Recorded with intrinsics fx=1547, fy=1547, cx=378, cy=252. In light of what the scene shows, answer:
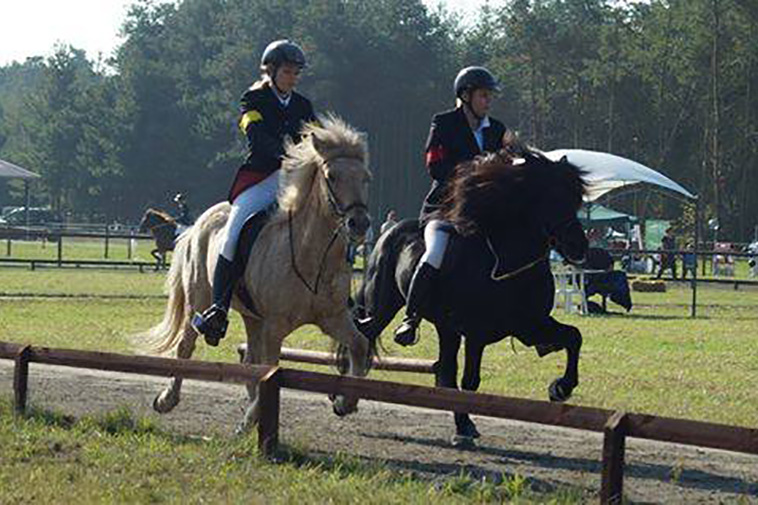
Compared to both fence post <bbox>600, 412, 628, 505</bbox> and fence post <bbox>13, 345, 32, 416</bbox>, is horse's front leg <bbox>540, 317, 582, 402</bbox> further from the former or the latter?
fence post <bbox>13, 345, 32, 416</bbox>

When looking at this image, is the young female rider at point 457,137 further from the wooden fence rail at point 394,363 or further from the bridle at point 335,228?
the wooden fence rail at point 394,363

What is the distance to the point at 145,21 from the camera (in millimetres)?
127062

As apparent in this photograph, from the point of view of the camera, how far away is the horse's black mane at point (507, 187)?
1128 cm

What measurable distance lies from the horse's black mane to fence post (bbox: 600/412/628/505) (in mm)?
2745

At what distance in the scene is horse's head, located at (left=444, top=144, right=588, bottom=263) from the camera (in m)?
11.2

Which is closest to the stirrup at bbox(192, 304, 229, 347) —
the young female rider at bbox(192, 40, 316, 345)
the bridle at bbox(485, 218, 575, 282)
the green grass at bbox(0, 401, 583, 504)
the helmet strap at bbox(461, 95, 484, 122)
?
the young female rider at bbox(192, 40, 316, 345)

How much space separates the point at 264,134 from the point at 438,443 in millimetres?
2804

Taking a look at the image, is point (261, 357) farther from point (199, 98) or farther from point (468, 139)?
point (199, 98)

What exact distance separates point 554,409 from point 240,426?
10.1 ft

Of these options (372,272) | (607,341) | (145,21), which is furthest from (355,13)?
(372,272)

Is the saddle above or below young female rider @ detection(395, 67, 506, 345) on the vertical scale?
below

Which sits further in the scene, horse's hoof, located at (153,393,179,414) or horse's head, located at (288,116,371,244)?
horse's hoof, located at (153,393,179,414)

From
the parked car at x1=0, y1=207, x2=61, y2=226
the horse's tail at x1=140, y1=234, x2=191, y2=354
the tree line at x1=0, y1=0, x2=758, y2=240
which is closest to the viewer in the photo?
the horse's tail at x1=140, y1=234, x2=191, y2=354

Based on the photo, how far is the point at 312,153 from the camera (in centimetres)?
1166
